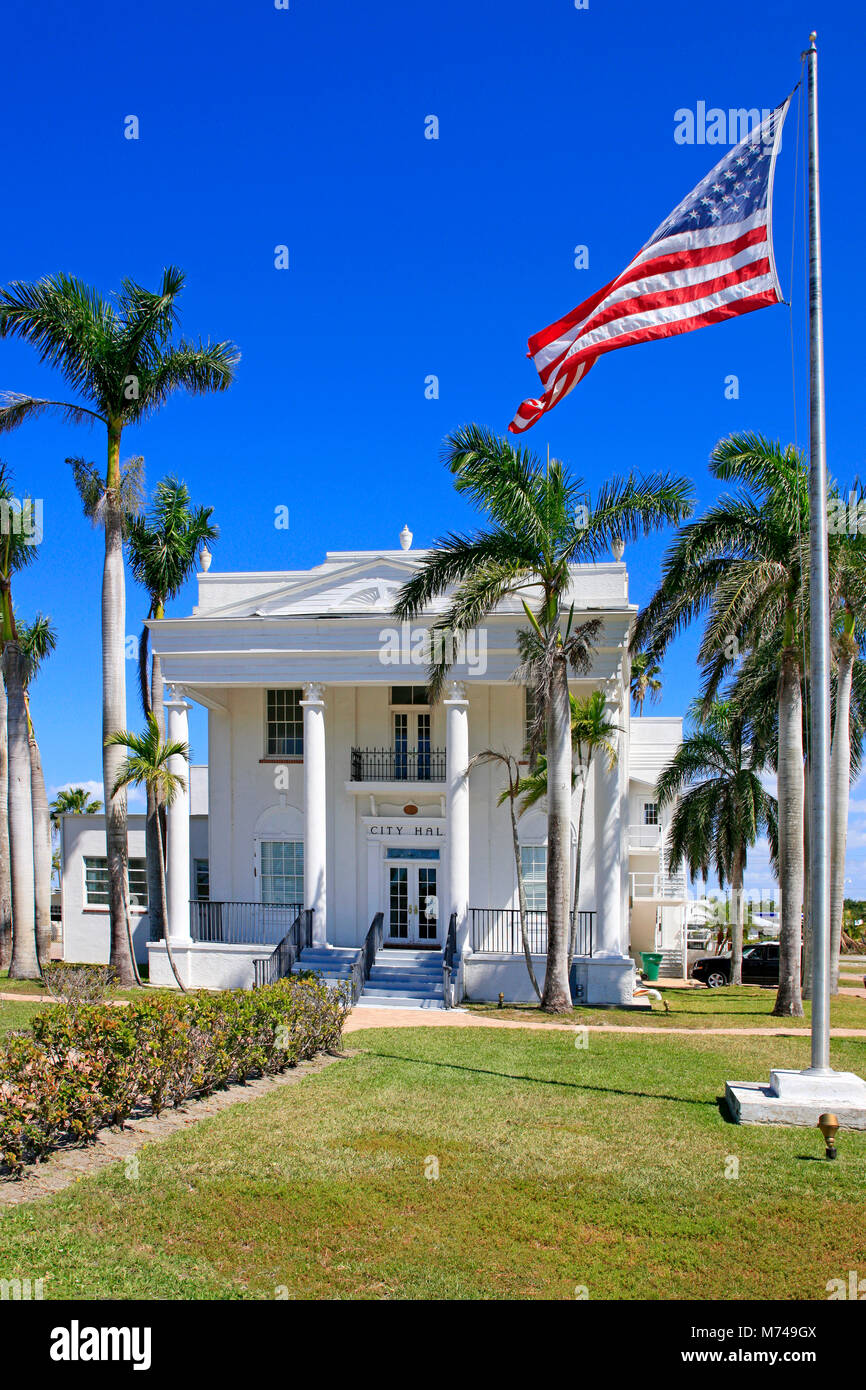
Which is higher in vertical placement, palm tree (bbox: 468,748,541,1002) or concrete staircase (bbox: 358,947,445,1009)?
palm tree (bbox: 468,748,541,1002)

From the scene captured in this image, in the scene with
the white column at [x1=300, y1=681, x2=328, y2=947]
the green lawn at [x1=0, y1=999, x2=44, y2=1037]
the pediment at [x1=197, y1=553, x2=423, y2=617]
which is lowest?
the green lawn at [x1=0, y1=999, x2=44, y2=1037]

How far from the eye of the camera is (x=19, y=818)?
23.7 m

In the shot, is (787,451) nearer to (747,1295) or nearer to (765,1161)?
(765,1161)

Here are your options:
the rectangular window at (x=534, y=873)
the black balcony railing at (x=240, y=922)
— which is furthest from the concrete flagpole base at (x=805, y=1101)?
the black balcony railing at (x=240, y=922)

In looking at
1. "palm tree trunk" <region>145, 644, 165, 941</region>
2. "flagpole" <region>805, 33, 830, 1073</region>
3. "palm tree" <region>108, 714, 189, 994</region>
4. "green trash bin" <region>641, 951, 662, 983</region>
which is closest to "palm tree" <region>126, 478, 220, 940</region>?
"palm tree trunk" <region>145, 644, 165, 941</region>

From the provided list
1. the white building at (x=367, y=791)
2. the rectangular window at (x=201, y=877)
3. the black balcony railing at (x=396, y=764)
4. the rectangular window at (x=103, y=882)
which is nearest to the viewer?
the white building at (x=367, y=791)

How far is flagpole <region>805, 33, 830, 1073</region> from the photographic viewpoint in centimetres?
1051

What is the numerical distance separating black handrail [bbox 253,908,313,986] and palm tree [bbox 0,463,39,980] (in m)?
5.41

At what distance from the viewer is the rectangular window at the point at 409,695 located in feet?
82.3

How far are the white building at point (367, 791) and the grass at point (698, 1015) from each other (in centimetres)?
111

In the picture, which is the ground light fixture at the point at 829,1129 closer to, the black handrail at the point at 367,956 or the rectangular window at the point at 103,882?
the black handrail at the point at 367,956

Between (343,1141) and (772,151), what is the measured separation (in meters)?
10.7

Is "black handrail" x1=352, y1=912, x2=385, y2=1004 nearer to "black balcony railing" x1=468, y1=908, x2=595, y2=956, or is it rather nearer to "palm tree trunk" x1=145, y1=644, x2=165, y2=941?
"black balcony railing" x1=468, y1=908, x2=595, y2=956
